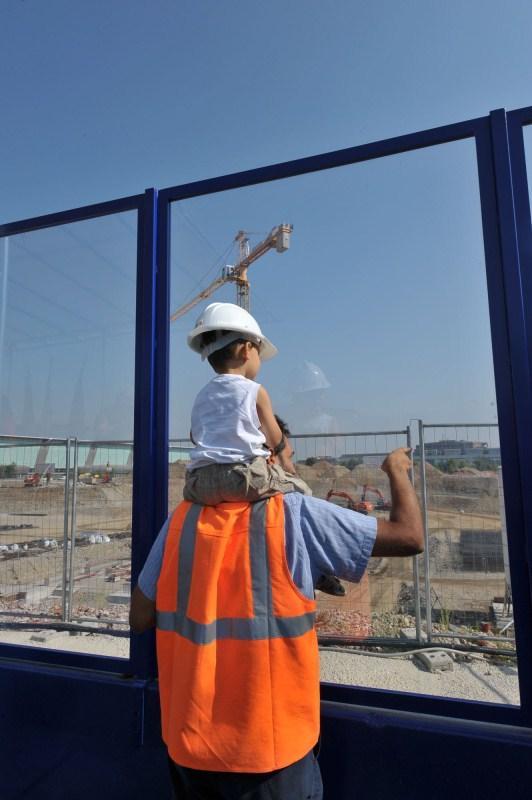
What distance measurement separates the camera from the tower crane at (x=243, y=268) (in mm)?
1972

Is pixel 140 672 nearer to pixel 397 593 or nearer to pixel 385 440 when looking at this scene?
pixel 385 440

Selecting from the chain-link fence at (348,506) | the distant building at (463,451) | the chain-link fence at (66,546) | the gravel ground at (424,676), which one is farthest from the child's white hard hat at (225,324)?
the chain-link fence at (66,546)

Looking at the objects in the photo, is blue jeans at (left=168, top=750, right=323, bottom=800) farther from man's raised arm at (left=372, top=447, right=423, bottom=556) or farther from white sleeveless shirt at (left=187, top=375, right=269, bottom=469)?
white sleeveless shirt at (left=187, top=375, right=269, bottom=469)

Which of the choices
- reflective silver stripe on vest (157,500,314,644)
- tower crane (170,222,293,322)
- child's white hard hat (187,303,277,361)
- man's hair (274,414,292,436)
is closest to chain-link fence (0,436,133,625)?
tower crane (170,222,293,322)

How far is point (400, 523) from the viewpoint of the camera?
137 centimetres

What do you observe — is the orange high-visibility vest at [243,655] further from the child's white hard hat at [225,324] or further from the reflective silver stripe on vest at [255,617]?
the child's white hard hat at [225,324]

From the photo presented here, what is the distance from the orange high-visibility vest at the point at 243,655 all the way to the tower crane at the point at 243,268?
3.17 ft

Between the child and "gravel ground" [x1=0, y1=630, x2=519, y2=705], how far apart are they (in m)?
2.86

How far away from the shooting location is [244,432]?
140 centimetres

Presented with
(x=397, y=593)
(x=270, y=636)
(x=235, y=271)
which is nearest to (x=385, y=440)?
(x=397, y=593)

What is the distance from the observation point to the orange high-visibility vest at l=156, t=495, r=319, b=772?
1.21 metres


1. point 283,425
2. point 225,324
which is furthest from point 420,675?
point 225,324

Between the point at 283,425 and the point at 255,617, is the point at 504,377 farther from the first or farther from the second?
the point at 255,617

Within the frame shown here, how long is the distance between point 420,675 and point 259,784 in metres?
3.54
